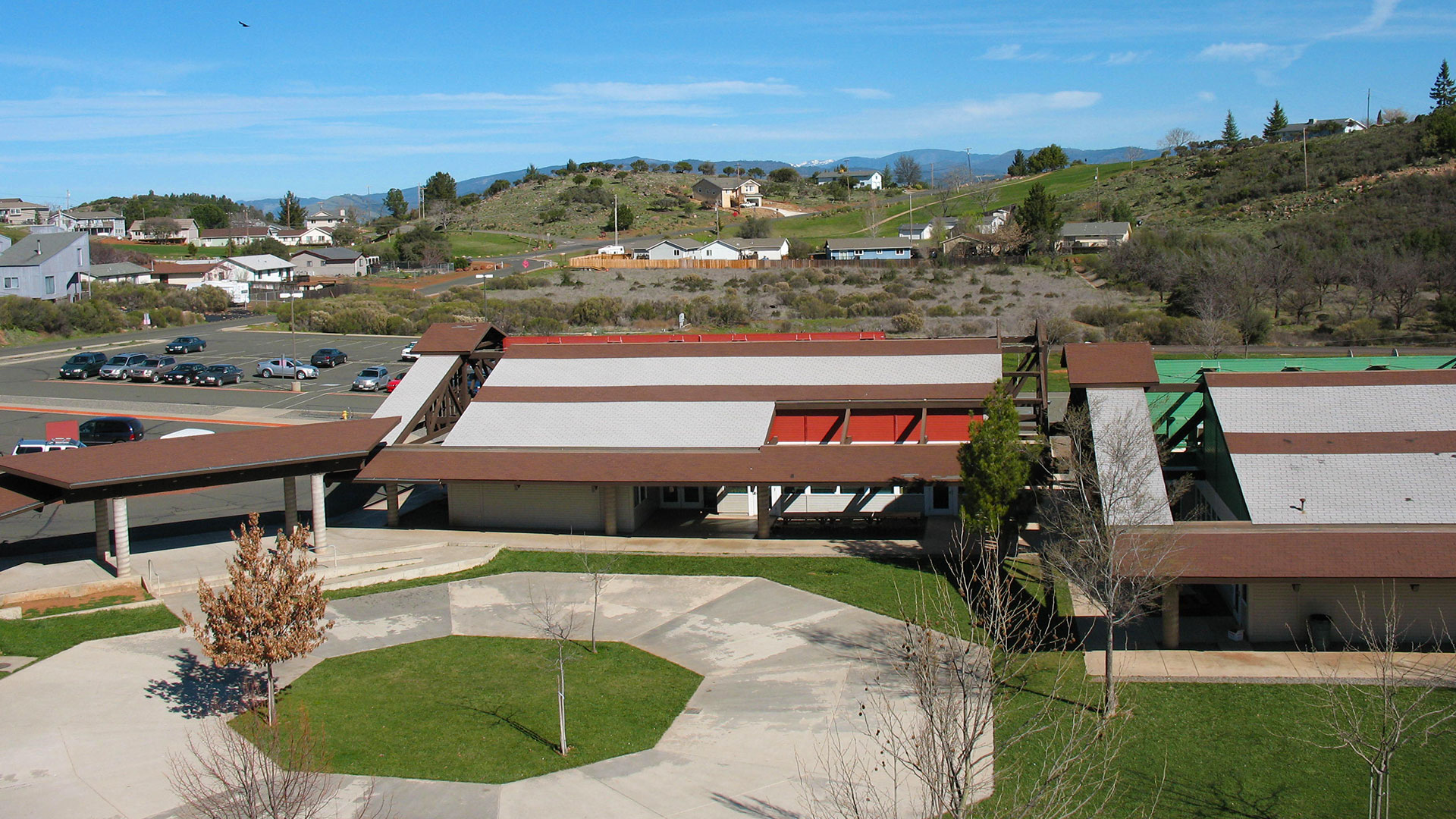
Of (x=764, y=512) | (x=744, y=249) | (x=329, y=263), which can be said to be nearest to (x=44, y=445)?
(x=764, y=512)

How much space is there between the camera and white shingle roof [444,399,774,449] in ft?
102

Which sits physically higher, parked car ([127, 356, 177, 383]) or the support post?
parked car ([127, 356, 177, 383])

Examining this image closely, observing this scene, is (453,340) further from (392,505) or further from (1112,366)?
(1112,366)

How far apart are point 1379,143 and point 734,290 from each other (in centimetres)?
6746

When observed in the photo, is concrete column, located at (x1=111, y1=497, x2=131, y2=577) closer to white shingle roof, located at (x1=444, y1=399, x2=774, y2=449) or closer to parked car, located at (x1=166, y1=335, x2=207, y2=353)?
white shingle roof, located at (x1=444, y1=399, x2=774, y2=449)

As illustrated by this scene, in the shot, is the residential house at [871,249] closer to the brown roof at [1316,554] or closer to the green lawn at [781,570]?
the green lawn at [781,570]

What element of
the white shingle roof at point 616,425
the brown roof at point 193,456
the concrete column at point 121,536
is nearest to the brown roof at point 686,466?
the white shingle roof at point 616,425

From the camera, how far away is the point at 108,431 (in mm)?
41969

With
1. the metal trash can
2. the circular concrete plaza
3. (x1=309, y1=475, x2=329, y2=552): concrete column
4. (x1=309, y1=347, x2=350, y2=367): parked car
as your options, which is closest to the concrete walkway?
the metal trash can

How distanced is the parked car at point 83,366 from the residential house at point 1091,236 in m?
79.1

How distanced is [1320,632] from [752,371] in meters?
18.5

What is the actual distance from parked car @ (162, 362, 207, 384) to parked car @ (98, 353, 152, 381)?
2732 mm

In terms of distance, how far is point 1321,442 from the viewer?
25.4 meters

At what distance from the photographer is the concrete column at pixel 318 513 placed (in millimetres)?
28734
